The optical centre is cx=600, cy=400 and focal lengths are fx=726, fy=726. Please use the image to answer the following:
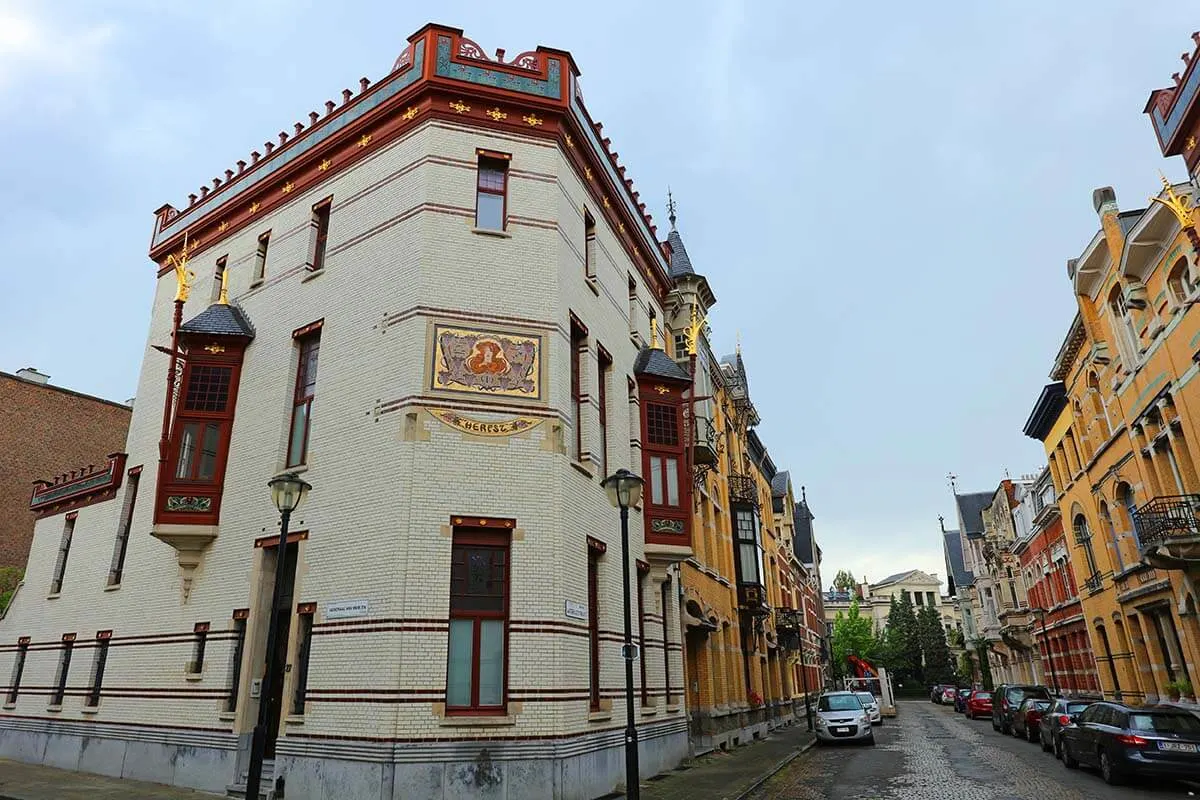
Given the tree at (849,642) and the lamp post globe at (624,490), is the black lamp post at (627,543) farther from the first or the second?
the tree at (849,642)

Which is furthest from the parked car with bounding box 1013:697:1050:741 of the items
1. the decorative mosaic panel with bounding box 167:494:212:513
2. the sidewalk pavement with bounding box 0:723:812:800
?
the decorative mosaic panel with bounding box 167:494:212:513

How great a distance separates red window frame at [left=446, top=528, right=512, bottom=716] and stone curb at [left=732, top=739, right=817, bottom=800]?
515 cm

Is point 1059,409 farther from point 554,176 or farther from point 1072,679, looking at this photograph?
A: point 554,176

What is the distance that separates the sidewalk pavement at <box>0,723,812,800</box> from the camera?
13.5 m

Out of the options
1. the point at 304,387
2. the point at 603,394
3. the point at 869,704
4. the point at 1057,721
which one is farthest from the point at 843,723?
the point at 304,387

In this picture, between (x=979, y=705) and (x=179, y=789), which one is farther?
(x=979, y=705)

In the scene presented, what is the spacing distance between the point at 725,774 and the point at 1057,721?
988 cm

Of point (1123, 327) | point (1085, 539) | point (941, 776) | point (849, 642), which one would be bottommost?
point (941, 776)

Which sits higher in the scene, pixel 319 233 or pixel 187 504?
pixel 319 233

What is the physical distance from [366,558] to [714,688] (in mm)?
14919

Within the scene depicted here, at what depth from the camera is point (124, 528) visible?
748 inches

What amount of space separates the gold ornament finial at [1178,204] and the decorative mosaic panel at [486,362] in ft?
51.7

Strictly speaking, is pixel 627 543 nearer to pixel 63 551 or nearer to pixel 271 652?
pixel 271 652

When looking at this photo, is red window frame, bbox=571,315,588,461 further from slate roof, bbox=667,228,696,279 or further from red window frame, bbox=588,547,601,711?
slate roof, bbox=667,228,696,279
